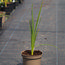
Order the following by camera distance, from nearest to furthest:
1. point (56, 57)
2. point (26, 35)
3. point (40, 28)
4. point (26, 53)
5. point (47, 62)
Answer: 1. point (26, 53)
2. point (47, 62)
3. point (56, 57)
4. point (26, 35)
5. point (40, 28)

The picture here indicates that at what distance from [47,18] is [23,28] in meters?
3.92

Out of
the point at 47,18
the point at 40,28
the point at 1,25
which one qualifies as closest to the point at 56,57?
the point at 40,28

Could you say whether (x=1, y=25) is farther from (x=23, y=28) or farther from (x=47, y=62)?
(x=47, y=62)

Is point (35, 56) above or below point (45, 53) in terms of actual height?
above

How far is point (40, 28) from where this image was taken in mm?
14383

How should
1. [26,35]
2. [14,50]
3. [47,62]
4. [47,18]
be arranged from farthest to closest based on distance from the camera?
[47,18]
[26,35]
[14,50]
[47,62]

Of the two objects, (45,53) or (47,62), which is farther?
Answer: (45,53)

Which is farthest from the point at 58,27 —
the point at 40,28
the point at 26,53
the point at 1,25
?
the point at 26,53

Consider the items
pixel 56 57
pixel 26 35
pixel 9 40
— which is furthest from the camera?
pixel 26 35

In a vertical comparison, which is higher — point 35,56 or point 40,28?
point 35,56

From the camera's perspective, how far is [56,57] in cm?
891

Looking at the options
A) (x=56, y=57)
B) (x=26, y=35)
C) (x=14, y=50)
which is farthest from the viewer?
(x=26, y=35)

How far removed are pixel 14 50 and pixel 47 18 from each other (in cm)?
851

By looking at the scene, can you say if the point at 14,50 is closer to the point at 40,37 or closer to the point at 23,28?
the point at 40,37
